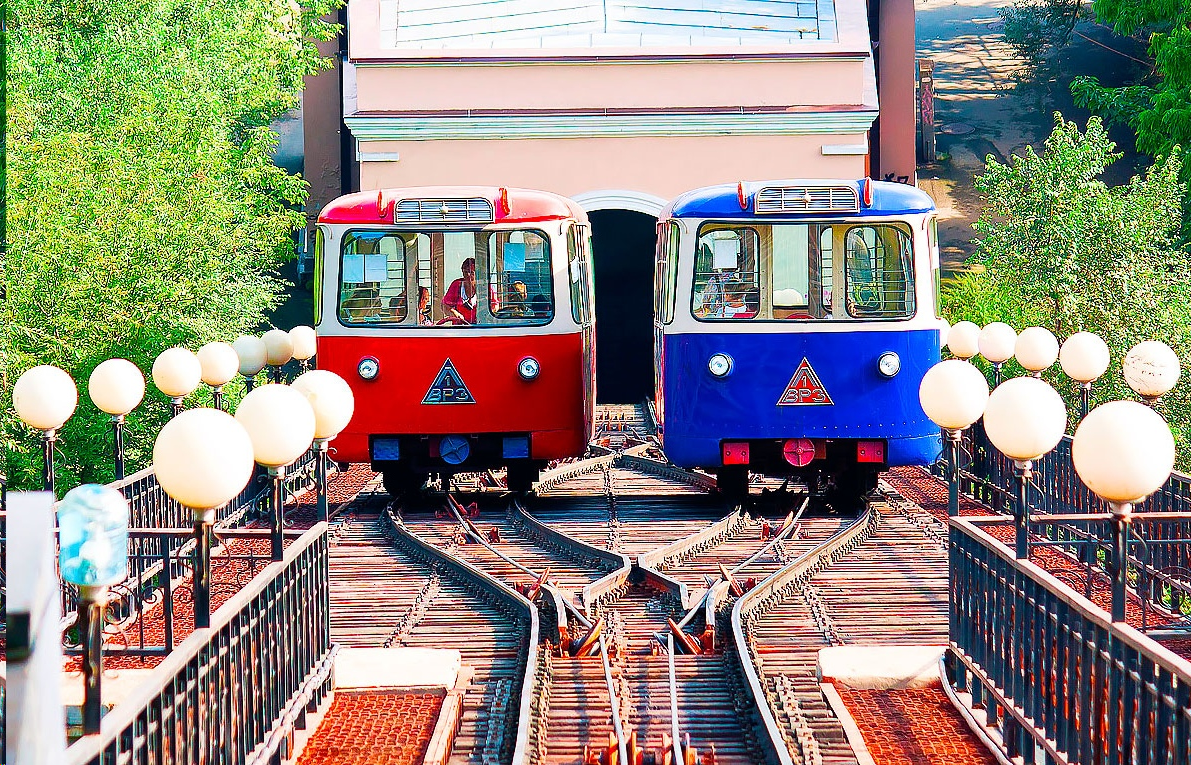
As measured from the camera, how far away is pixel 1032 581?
5.55 meters

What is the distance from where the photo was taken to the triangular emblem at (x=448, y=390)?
1239 centimetres

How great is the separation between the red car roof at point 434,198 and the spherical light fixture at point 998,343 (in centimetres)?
422

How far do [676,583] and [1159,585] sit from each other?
3.19 metres

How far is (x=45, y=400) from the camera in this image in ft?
27.7

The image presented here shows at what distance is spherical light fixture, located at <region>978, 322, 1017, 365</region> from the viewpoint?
12.4m

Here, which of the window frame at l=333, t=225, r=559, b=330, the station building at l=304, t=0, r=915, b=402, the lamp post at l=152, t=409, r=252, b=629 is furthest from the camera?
the station building at l=304, t=0, r=915, b=402

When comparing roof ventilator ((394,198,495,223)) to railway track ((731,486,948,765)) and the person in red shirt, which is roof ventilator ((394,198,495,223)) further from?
railway track ((731,486,948,765))

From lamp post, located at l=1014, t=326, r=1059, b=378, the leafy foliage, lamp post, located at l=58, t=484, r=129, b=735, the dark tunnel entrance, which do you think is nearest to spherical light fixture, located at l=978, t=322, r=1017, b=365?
lamp post, located at l=1014, t=326, r=1059, b=378

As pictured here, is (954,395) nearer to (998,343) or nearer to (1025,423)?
(1025,423)

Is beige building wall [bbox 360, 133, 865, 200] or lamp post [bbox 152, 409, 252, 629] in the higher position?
beige building wall [bbox 360, 133, 865, 200]

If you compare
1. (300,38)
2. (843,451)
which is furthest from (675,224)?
(300,38)

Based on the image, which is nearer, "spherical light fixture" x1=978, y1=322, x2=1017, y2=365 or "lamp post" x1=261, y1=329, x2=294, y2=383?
"spherical light fixture" x1=978, y1=322, x2=1017, y2=365

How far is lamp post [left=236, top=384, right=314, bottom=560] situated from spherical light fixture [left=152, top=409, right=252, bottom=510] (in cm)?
113

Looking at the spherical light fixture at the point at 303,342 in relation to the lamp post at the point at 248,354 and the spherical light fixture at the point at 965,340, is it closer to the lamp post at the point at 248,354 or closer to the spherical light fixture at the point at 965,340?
the lamp post at the point at 248,354
